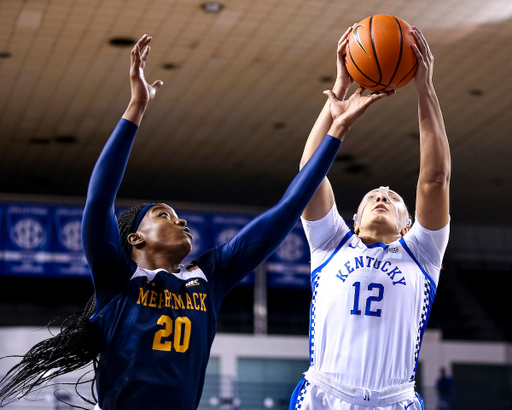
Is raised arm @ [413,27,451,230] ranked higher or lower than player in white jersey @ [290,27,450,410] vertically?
higher

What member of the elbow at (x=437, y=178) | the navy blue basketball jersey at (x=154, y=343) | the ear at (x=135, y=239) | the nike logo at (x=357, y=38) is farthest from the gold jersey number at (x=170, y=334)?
the nike logo at (x=357, y=38)

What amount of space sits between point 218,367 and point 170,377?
9.88 m

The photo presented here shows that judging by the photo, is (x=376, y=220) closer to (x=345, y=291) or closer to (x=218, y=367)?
(x=345, y=291)

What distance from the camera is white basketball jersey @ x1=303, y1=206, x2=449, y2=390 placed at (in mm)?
3398

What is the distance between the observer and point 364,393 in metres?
3.34

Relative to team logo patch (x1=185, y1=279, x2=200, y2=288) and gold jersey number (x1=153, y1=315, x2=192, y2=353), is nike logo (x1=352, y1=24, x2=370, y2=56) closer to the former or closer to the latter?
team logo patch (x1=185, y1=279, x2=200, y2=288)

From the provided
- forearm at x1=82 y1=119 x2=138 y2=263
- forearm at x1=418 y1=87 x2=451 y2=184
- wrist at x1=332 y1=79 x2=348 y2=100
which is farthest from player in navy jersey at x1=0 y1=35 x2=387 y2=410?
forearm at x1=418 y1=87 x2=451 y2=184

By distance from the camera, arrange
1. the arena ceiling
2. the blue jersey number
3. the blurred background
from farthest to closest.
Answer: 1. the blurred background
2. the arena ceiling
3. the blue jersey number

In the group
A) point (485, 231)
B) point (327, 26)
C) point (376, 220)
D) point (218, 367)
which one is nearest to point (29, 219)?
point (218, 367)

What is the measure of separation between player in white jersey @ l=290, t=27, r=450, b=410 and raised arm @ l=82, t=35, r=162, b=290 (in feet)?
3.73

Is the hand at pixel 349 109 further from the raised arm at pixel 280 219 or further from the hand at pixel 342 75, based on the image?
the hand at pixel 342 75

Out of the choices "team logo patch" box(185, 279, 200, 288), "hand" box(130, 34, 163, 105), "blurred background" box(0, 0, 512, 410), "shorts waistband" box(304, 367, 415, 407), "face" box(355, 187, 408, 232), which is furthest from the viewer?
"blurred background" box(0, 0, 512, 410)

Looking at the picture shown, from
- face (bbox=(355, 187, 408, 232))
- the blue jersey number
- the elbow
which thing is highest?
the elbow

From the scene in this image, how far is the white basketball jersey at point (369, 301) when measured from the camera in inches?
134
